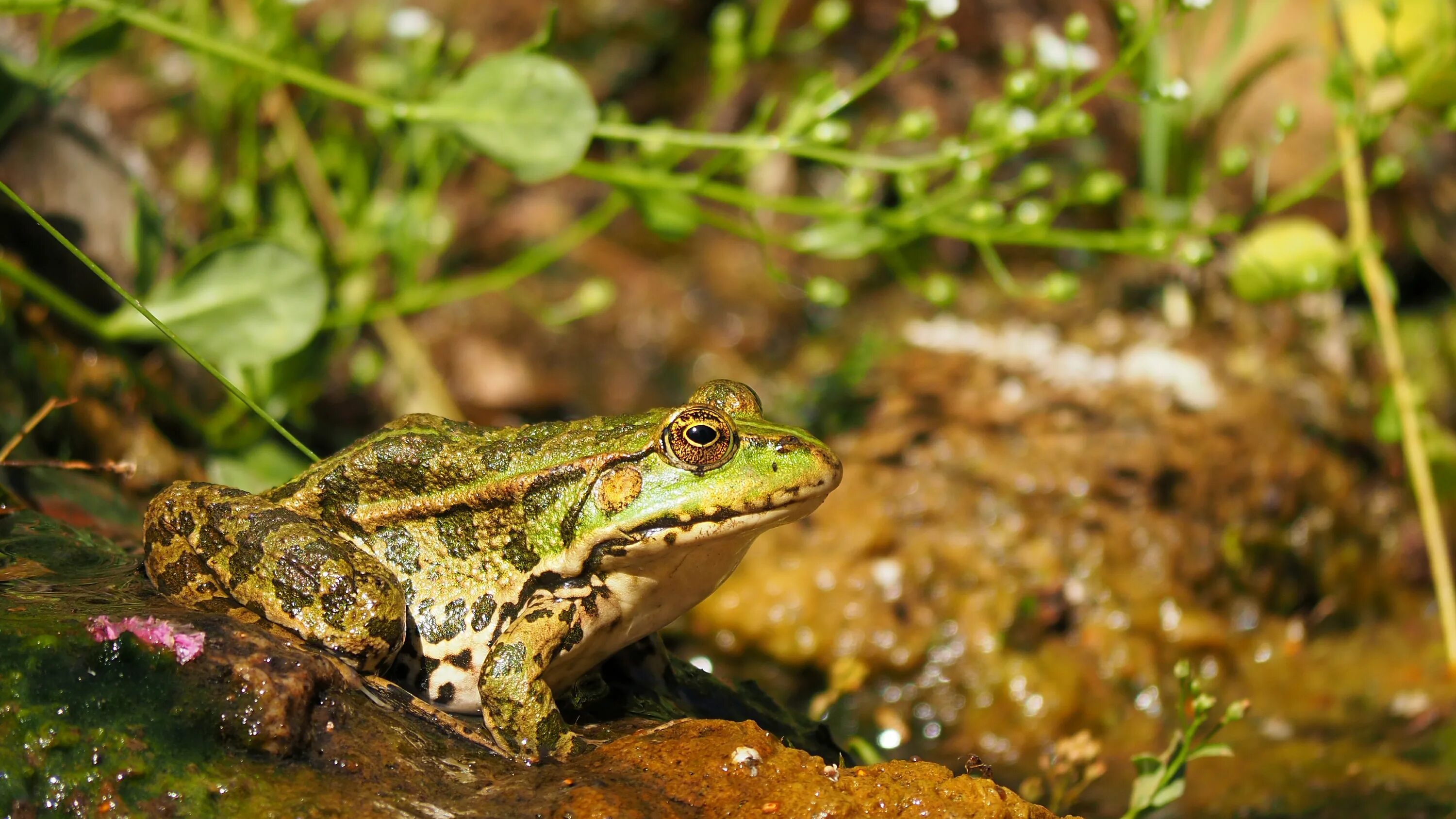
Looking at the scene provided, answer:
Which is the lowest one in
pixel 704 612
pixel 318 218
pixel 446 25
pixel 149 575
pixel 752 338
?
pixel 704 612

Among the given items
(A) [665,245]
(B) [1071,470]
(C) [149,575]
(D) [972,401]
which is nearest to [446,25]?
(A) [665,245]

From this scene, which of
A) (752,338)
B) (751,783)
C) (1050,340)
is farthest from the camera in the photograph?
(752,338)

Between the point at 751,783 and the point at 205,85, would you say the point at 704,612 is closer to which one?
the point at 751,783

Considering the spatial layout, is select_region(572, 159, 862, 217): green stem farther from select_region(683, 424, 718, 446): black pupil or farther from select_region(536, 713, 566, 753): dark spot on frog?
select_region(536, 713, 566, 753): dark spot on frog

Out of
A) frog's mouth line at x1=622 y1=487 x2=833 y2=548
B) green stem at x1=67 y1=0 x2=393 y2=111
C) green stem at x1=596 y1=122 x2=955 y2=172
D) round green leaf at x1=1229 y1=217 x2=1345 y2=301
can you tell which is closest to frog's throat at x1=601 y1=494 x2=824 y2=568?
frog's mouth line at x1=622 y1=487 x2=833 y2=548

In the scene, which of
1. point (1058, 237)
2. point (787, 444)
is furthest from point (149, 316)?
point (1058, 237)

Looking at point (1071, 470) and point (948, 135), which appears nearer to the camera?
point (1071, 470)
